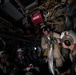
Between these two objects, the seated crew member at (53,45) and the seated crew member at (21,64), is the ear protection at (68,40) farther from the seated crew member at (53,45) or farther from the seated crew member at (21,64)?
the seated crew member at (21,64)

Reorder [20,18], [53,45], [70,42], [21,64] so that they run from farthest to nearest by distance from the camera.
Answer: [20,18], [21,64], [53,45], [70,42]

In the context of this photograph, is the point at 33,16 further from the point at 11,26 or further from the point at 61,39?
the point at 61,39

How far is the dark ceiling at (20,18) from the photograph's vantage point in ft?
14.2

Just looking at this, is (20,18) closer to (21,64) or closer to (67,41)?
(21,64)

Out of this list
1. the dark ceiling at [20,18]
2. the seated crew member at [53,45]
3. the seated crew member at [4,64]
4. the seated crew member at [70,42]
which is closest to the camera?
the seated crew member at [70,42]

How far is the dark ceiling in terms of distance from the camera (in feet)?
14.2

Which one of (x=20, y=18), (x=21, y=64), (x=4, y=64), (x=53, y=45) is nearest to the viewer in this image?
(x=53, y=45)

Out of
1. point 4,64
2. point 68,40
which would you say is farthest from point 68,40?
point 4,64

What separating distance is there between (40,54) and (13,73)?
1546 mm

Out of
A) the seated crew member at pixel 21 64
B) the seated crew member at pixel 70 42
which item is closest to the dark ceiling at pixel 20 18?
the seated crew member at pixel 21 64

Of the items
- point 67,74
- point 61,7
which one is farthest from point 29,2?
point 67,74

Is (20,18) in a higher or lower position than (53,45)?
higher

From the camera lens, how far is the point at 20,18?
5.02 meters

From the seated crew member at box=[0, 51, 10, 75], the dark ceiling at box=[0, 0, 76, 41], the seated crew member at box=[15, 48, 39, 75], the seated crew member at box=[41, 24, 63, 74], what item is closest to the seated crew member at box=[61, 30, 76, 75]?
the seated crew member at box=[41, 24, 63, 74]
